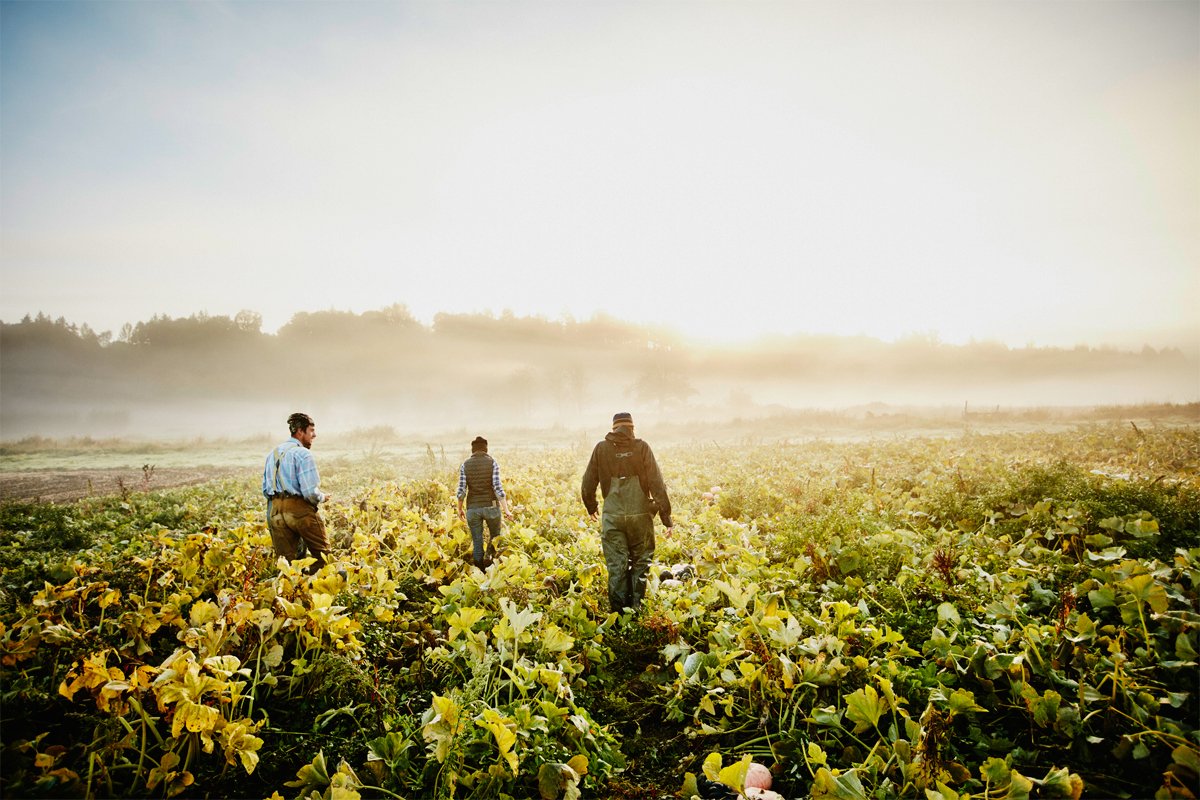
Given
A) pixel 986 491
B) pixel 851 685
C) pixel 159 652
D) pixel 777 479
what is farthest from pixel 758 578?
pixel 777 479

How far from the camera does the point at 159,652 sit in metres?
4.25

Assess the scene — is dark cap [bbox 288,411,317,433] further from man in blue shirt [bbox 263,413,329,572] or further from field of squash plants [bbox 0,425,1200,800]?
field of squash plants [bbox 0,425,1200,800]

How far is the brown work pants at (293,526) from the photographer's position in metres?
5.82

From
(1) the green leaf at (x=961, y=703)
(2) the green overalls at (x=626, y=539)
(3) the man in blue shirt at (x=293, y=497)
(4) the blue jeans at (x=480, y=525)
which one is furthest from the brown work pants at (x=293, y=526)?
(1) the green leaf at (x=961, y=703)

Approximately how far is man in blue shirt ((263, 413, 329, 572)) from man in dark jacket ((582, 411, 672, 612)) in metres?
3.41

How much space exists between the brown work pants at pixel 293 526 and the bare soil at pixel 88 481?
10.1m

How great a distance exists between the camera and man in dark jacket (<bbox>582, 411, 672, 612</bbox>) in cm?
583

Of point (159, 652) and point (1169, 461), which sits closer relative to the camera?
point (159, 652)

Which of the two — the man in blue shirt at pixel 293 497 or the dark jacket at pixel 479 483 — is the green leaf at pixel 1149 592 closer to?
the dark jacket at pixel 479 483

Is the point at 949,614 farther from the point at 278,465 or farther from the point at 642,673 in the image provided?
the point at 278,465

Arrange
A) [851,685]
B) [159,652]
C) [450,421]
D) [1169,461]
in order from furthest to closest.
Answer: [450,421] < [1169,461] < [159,652] < [851,685]

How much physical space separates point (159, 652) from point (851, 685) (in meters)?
5.73

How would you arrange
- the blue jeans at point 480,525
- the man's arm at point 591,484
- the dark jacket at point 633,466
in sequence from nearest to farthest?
the dark jacket at point 633,466, the man's arm at point 591,484, the blue jeans at point 480,525

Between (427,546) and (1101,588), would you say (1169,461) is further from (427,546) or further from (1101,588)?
(427,546)
